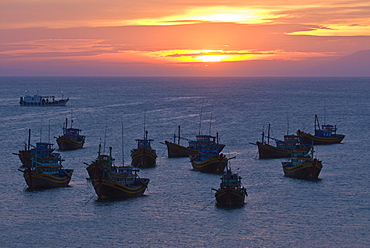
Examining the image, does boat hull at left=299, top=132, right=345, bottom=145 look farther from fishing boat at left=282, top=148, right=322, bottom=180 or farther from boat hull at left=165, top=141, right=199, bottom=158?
fishing boat at left=282, top=148, right=322, bottom=180

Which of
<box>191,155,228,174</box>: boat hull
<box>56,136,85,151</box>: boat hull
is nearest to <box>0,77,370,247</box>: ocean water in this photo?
<box>191,155,228,174</box>: boat hull

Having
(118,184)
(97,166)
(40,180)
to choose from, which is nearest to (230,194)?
(118,184)

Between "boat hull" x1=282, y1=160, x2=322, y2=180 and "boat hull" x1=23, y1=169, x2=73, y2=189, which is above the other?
"boat hull" x1=282, y1=160, x2=322, y2=180

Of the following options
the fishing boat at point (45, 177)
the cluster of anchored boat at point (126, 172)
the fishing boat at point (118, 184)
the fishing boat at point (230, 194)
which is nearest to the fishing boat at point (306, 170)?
the cluster of anchored boat at point (126, 172)

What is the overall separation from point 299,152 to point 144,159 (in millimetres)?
24379

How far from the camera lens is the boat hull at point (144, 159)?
93.1 metres

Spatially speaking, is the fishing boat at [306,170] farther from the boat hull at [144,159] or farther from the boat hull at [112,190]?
the boat hull at [112,190]

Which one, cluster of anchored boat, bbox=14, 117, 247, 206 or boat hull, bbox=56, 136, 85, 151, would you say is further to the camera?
boat hull, bbox=56, 136, 85, 151

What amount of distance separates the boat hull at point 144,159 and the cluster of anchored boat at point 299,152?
20.6 metres

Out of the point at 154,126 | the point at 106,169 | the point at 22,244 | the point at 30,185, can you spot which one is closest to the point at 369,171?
the point at 106,169

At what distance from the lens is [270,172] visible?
293 feet

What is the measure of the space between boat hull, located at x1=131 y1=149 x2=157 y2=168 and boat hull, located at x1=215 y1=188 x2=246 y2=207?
27.4 metres

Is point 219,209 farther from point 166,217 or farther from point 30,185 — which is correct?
point 30,185

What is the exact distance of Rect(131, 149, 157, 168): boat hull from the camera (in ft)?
306
